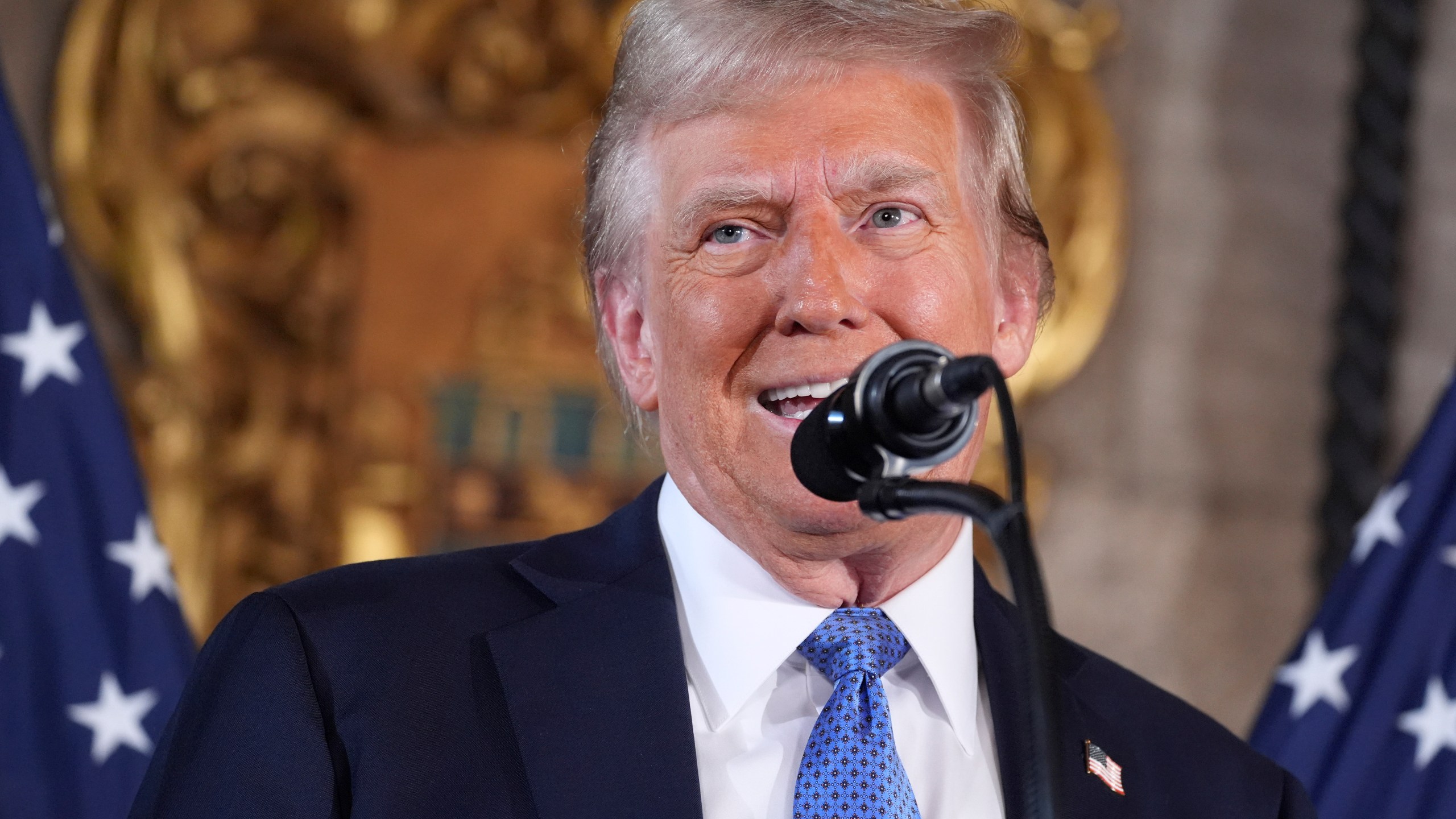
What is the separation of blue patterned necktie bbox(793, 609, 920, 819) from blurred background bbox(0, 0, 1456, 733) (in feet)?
4.46

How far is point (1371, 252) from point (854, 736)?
102 inches

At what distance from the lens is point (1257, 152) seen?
3701mm

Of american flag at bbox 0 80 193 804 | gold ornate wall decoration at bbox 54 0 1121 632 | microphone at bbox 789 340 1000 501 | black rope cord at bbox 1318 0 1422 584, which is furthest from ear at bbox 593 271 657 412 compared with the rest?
black rope cord at bbox 1318 0 1422 584

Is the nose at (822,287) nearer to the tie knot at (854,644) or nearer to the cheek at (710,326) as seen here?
the cheek at (710,326)

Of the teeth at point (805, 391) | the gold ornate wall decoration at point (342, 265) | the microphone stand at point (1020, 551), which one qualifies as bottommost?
the microphone stand at point (1020, 551)

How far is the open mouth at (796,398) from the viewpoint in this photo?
158cm

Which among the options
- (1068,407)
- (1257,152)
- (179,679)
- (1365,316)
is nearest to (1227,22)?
(1257,152)

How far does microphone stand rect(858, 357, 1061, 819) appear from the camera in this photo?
41.6 inches

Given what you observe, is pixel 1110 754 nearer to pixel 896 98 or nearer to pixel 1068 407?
pixel 896 98

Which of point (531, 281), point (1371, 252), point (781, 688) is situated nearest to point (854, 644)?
point (781, 688)

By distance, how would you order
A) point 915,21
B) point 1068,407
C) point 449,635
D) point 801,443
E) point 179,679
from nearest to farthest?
1. point 801,443
2. point 449,635
3. point 915,21
4. point 179,679
5. point 1068,407

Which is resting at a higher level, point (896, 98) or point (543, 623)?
point (896, 98)

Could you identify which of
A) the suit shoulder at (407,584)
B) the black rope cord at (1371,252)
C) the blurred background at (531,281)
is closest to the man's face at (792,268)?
the suit shoulder at (407,584)

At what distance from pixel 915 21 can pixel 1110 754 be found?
864 mm
